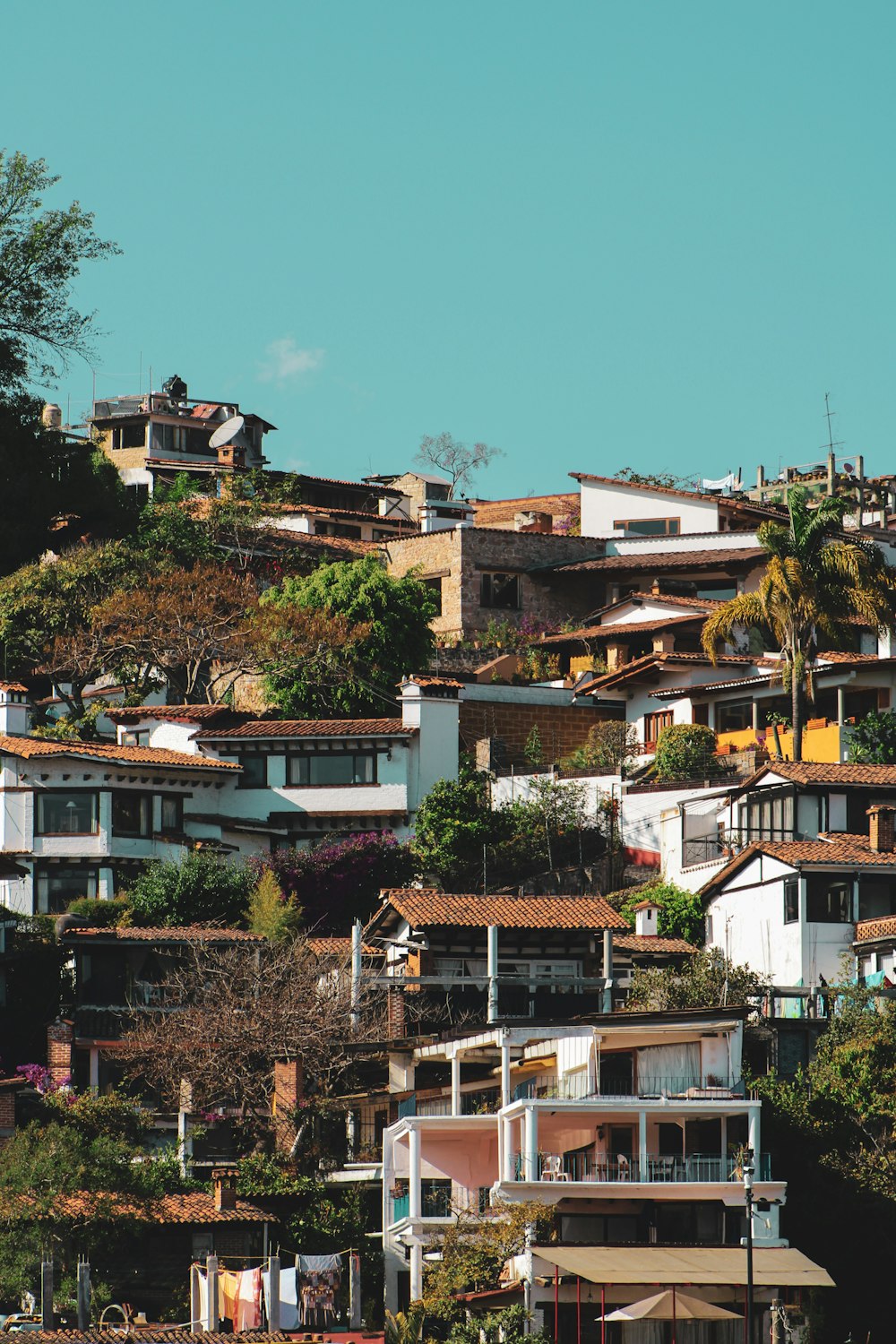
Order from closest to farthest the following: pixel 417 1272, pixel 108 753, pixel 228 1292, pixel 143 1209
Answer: pixel 228 1292 < pixel 143 1209 < pixel 417 1272 < pixel 108 753

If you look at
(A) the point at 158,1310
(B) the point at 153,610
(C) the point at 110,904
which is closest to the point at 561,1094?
(A) the point at 158,1310

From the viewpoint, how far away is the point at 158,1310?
3956 centimetres

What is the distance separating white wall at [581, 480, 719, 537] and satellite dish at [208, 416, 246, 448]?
1910cm

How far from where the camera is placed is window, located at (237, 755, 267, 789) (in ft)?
193

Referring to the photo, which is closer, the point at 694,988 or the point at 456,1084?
the point at 456,1084

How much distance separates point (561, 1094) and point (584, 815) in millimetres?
17780

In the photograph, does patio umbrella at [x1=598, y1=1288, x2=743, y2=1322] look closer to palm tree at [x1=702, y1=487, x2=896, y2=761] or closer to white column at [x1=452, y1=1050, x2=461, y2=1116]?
white column at [x1=452, y1=1050, x2=461, y2=1116]

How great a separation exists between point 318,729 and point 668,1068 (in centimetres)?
2026

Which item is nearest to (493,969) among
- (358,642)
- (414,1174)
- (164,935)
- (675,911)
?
(414,1174)

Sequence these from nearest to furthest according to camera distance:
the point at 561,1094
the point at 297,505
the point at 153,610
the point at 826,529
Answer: the point at 561,1094 → the point at 826,529 → the point at 153,610 → the point at 297,505

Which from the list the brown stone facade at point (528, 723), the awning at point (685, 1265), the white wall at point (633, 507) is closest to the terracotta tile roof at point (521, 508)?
the white wall at point (633, 507)

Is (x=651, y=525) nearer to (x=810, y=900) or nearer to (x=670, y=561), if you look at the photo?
(x=670, y=561)

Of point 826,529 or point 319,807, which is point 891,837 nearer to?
point 826,529

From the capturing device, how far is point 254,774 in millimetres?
59031
